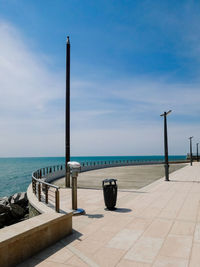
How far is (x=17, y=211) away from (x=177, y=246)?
12.1 m

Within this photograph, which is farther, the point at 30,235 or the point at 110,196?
the point at 110,196

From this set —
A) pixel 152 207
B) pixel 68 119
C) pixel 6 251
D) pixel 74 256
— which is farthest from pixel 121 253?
pixel 68 119

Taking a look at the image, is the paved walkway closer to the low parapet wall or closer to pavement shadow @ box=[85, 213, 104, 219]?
pavement shadow @ box=[85, 213, 104, 219]

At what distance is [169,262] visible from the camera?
4.25 meters

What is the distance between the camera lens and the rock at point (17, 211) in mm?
14188

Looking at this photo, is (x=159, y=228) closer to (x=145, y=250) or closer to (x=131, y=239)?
(x=131, y=239)

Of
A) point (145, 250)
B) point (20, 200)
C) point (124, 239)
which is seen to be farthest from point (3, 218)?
point (145, 250)

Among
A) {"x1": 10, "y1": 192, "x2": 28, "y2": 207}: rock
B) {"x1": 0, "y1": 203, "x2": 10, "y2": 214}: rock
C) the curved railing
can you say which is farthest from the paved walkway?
{"x1": 10, "y1": 192, "x2": 28, "y2": 207}: rock

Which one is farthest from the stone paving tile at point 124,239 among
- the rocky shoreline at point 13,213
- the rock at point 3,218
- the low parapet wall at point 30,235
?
the rock at point 3,218

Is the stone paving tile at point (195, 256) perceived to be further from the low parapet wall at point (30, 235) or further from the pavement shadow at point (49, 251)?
the low parapet wall at point (30, 235)

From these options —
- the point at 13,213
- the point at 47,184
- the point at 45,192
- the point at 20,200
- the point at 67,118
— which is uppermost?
the point at 67,118

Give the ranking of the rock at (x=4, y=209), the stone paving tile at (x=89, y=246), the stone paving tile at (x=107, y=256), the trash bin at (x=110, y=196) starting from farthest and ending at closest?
1. the rock at (x=4, y=209)
2. the trash bin at (x=110, y=196)
3. the stone paving tile at (x=89, y=246)
4. the stone paving tile at (x=107, y=256)

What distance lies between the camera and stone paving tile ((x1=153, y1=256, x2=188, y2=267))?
13.6 feet

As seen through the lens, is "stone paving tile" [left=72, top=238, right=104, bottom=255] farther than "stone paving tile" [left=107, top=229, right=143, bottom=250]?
No
